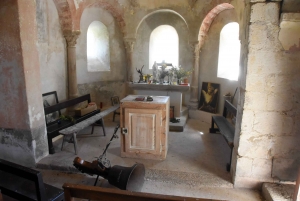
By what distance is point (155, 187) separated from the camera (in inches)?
130

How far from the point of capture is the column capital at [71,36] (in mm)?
5992

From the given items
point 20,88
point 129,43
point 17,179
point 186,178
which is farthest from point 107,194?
point 129,43

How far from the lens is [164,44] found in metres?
8.05

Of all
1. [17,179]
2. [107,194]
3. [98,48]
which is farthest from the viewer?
[98,48]

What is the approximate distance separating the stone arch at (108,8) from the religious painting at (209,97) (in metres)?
3.32

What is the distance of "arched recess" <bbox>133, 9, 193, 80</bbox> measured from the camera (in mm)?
7543

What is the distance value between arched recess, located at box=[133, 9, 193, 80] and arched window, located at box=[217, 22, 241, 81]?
41.2 inches

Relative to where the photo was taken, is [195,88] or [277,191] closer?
[277,191]

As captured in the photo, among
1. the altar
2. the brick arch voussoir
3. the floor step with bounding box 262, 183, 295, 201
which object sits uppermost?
the brick arch voussoir

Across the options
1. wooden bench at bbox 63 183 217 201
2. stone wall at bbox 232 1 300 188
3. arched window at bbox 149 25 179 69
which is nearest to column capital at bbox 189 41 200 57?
arched window at bbox 149 25 179 69

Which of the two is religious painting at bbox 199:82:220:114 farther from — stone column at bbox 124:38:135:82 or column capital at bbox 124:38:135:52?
column capital at bbox 124:38:135:52

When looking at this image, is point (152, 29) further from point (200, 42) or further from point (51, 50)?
point (51, 50)

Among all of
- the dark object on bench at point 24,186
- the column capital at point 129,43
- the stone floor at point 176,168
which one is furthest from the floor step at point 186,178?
the column capital at point 129,43

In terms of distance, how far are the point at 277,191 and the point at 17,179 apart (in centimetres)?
334
